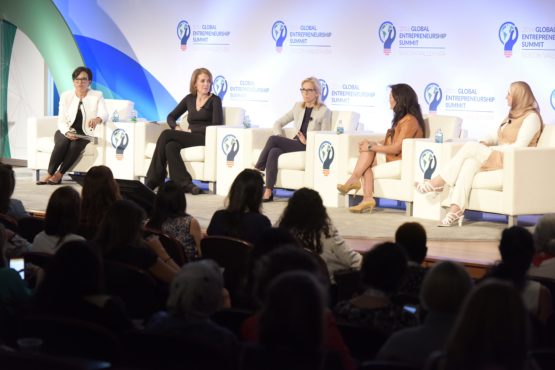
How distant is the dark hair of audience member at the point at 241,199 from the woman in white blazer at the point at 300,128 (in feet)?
14.7

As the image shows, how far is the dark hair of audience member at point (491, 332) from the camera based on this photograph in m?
2.29

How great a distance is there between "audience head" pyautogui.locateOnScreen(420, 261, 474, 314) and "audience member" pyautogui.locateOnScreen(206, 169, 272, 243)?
7.04ft

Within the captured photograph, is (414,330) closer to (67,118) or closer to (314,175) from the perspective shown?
(314,175)

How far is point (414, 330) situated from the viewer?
2.86 meters

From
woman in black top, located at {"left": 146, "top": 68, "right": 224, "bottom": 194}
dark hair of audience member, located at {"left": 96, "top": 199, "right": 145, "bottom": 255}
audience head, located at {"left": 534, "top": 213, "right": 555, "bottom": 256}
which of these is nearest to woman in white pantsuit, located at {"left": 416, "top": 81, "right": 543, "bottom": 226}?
woman in black top, located at {"left": 146, "top": 68, "right": 224, "bottom": 194}

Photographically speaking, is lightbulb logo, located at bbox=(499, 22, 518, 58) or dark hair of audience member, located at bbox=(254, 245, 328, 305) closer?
dark hair of audience member, located at bbox=(254, 245, 328, 305)

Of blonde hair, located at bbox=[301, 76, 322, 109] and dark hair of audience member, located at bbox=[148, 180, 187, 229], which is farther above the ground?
blonde hair, located at bbox=[301, 76, 322, 109]

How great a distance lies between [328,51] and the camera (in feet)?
34.8

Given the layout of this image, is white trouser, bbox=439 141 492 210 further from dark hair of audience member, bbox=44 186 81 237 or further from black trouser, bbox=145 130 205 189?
dark hair of audience member, bbox=44 186 81 237

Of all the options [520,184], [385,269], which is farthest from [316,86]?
[385,269]

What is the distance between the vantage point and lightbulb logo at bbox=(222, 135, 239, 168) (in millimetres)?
10094

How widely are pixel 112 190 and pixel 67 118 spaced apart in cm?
597

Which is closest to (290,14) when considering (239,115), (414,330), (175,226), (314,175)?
(239,115)

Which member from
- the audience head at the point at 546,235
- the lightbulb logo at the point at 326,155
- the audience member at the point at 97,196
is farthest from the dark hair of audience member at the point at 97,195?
the lightbulb logo at the point at 326,155
